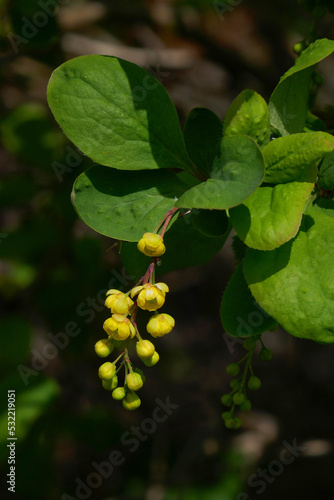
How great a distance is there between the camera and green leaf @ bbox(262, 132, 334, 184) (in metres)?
0.96

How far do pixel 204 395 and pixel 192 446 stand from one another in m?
0.48

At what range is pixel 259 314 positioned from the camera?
3.81 ft

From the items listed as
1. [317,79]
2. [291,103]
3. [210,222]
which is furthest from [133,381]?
[317,79]

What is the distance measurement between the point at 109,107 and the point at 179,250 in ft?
1.28

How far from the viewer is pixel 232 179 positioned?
0.97 m

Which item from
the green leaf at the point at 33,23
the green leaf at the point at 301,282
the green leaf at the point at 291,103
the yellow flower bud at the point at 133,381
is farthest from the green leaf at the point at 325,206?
the green leaf at the point at 33,23

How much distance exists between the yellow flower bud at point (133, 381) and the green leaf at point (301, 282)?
0.32m

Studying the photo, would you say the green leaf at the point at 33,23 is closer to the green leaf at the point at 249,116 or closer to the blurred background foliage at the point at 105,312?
the blurred background foliage at the point at 105,312

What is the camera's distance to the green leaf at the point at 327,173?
1.06m

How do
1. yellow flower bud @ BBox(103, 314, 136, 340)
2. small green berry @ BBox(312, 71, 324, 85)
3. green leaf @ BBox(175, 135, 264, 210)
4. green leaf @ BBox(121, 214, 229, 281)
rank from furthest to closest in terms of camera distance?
small green berry @ BBox(312, 71, 324, 85) → green leaf @ BBox(121, 214, 229, 281) → yellow flower bud @ BBox(103, 314, 136, 340) → green leaf @ BBox(175, 135, 264, 210)

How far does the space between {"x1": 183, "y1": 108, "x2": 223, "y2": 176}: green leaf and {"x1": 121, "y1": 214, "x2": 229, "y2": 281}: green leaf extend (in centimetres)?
15

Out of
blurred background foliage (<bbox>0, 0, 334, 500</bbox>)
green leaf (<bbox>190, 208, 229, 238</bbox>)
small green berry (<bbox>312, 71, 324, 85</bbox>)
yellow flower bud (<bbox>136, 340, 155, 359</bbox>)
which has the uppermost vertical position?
small green berry (<bbox>312, 71, 324, 85</bbox>)

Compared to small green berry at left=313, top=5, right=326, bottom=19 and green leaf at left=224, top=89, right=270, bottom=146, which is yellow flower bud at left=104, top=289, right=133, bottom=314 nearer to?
green leaf at left=224, top=89, right=270, bottom=146

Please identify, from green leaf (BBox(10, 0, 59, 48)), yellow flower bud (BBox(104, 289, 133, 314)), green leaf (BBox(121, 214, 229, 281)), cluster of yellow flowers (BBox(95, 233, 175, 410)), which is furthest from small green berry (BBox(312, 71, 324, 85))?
green leaf (BBox(10, 0, 59, 48))
